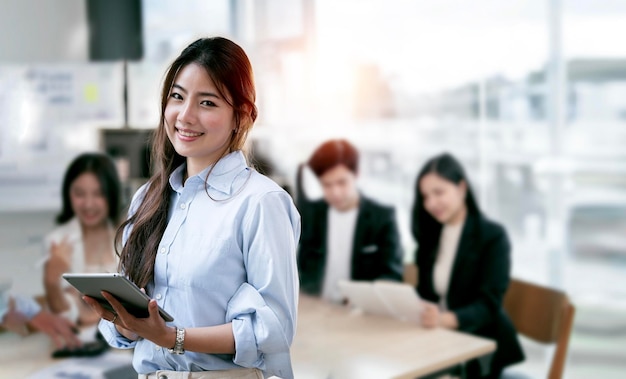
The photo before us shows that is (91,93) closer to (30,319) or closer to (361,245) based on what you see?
(30,319)

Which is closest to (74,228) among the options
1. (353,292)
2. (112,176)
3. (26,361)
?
(112,176)

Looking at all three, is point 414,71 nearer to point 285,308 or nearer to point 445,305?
point 445,305

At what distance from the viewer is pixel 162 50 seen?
3.51m

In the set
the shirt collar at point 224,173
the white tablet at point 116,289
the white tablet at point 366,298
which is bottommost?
the white tablet at point 366,298

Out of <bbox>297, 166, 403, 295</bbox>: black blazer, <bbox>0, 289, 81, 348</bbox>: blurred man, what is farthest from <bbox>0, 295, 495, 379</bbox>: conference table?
<bbox>297, 166, 403, 295</bbox>: black blazer

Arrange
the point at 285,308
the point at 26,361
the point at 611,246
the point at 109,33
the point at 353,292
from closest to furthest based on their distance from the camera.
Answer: the point at 285,308, the point at 26,361, the point at 353,292, the point at 611,246, the point at 109,33

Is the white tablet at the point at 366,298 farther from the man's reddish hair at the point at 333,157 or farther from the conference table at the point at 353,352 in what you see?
the man's reddish hair at the point at 333,157

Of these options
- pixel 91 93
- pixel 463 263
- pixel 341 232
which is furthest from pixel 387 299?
pixel 91 93

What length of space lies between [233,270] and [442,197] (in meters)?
2.05

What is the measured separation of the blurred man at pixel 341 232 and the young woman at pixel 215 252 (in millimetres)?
2039

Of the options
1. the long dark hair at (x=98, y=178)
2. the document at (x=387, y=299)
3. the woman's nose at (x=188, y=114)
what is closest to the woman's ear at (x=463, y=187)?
the document at (x=387, y=299)

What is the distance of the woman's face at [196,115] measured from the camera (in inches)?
53.6

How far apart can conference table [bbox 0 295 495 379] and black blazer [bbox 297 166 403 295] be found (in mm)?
674

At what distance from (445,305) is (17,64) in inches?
87.7
